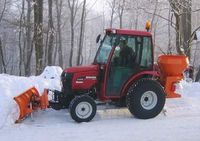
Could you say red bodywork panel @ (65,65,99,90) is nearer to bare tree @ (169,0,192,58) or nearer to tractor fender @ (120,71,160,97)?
tractor fender @ (120,71,160,97)

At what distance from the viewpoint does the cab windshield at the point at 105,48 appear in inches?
403

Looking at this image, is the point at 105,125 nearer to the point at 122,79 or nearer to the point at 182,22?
the point at 122,79

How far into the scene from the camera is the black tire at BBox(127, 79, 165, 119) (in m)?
Answer: 10.1

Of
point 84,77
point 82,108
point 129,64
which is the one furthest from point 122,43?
point 82,108

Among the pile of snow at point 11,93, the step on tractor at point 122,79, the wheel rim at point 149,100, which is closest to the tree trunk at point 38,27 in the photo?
the pile of snow at point 11,93

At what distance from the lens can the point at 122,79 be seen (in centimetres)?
1025

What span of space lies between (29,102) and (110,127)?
2.10m

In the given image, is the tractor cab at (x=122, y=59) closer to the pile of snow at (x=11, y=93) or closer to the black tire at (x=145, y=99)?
the black tire at (x=145, y=99)

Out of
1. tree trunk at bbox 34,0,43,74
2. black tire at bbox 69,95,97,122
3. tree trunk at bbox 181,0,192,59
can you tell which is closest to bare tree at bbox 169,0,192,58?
tree trunk at bbox 181,0,192,59

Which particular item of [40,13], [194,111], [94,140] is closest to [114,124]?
[94,140]

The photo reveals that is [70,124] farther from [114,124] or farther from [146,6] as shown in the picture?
[146,6]

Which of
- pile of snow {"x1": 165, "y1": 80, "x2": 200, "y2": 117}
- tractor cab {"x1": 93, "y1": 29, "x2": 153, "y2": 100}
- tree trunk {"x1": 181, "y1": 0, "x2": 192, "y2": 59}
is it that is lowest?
pile of snow {"x1": 165, "y1": 80, "x2": 200, "y2": 117}

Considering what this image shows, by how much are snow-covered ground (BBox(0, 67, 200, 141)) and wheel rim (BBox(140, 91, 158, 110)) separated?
1.15ft

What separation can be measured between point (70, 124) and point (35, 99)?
3.80ft
